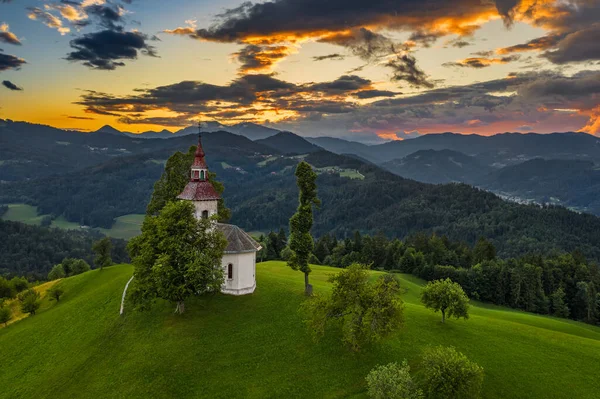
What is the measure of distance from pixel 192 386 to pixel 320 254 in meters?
99.9

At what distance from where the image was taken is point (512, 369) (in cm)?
3916

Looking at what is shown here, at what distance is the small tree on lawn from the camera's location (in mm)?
46594

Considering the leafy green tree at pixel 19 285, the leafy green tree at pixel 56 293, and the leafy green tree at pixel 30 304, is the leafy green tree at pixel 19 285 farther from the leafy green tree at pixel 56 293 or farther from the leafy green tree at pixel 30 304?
the leafy green tree at pixel 30 304

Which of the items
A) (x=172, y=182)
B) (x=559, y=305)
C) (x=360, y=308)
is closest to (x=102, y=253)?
(x=172, y=182)

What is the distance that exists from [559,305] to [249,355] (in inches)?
3416

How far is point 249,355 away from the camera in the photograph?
40.7m

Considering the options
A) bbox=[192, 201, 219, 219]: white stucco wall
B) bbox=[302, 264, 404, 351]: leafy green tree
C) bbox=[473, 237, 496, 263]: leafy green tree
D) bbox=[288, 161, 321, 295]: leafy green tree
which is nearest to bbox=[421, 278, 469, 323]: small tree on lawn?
bbox=[302, 264, 404, 351]: leafy green tree

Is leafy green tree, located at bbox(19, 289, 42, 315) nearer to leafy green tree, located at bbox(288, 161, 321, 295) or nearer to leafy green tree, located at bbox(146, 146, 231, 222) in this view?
leafy green tree, located at bbox(146, 146, 231, 222)

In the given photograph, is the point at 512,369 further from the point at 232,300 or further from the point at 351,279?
the point at 232,300

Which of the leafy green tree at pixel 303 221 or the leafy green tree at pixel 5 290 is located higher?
the leafy green tree at pixel 303 221

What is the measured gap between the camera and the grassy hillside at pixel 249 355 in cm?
3691

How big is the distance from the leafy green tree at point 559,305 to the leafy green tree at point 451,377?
7593cm

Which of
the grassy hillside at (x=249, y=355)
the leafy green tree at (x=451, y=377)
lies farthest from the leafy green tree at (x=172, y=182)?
the leafy green tree at (x=451, y=377)

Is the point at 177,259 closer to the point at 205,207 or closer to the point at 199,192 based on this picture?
the point at 205,207
